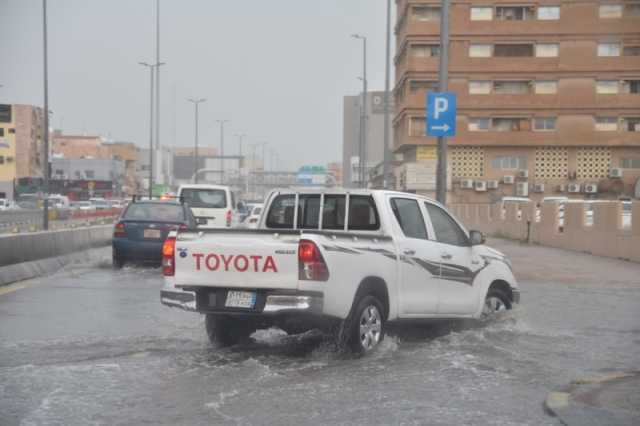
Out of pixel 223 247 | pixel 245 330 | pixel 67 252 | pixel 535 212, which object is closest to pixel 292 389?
pixel 223 247

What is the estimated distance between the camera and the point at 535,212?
129ft

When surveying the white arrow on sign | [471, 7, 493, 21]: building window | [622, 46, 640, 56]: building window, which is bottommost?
the white arrow on sign

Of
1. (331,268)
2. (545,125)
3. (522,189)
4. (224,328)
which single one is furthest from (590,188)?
(331,268)

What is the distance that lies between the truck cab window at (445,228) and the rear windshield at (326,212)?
979mm

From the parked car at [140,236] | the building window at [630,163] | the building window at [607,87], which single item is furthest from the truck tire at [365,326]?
the building window at [630,163]

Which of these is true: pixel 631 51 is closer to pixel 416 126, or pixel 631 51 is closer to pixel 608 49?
pixel 608 49

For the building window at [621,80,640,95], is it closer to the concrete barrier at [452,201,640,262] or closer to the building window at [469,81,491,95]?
the building window at [469,81,491,95]

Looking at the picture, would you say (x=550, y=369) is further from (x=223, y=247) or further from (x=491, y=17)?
(x=491, y=17)

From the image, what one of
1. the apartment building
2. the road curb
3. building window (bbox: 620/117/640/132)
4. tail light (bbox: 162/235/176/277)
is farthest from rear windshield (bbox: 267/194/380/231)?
building window (bbox: 620/117/640/132)

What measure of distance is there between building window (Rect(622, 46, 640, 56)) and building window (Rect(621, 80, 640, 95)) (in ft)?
6.03

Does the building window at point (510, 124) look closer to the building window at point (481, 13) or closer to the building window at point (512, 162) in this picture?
the building window at point (512, 162)

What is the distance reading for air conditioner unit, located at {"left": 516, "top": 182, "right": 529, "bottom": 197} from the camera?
70062 mm

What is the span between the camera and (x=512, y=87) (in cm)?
7181

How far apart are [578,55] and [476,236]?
6171cm
